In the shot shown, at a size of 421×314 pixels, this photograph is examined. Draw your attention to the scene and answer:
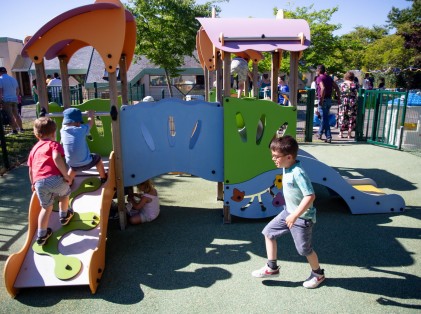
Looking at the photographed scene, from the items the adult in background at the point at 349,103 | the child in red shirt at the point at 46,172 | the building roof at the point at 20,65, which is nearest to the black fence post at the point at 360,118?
the adult in background at the point at 349,103

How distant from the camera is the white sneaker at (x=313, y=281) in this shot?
10.7 feet

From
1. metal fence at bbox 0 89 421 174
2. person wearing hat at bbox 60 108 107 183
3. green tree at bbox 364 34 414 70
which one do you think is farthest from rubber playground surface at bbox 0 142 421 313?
green tree at bbox 364 34 414 70

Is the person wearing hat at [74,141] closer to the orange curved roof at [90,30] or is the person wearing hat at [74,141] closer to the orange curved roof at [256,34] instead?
the orange curved roof at [90,30]

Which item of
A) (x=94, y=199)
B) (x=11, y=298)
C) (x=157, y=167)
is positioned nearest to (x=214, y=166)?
(x=157, y=167)

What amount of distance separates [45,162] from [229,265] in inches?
80.5

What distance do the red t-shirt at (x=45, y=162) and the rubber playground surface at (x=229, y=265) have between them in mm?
1035

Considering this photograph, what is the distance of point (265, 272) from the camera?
3406 millimetres

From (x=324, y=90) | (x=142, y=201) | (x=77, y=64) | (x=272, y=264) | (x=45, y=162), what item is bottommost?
(x=272, y=264)

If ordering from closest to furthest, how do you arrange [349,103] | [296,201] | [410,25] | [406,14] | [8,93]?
[296,201] → [349,103] → [8,93] → [410,25] → [406,14]

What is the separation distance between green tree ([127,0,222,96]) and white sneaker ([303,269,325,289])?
599 inches

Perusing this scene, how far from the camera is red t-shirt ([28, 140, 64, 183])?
3492 mm

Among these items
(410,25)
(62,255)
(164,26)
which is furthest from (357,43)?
(62,255)

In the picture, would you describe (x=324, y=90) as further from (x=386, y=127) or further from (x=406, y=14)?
(x=406, y=14)

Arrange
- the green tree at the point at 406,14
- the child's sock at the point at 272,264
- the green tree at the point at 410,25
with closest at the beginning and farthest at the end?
1. the child's sock at the point at 272,264
2. the green tree at the point at 410,25
3. the green tree at the point at 406,14
